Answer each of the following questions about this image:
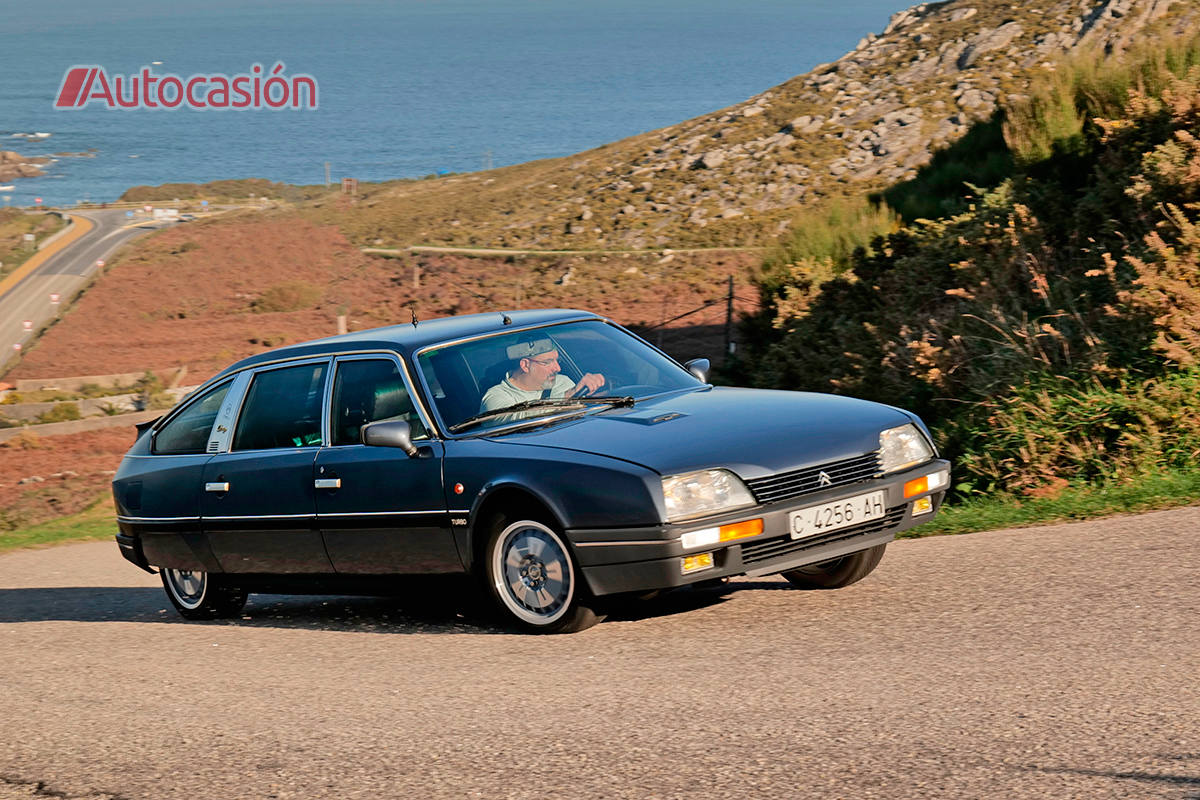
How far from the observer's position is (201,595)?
28.9 ft

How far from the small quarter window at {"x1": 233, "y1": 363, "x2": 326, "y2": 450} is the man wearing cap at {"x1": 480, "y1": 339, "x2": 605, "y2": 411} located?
1112 mm

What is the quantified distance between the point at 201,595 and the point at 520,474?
3.23m

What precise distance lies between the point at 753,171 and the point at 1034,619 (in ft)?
210

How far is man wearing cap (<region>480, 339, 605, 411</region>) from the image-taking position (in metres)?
7.24

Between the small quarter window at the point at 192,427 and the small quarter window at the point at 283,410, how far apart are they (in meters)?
0.33

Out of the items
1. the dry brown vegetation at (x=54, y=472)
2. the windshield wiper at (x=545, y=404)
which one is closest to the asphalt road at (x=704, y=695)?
the windshield wiper at (x=545, y=404)

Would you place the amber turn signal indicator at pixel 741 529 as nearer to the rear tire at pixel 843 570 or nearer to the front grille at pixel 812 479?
the front grille at pixel 812 479

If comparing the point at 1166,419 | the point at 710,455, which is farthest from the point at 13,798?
the point at 1166,419

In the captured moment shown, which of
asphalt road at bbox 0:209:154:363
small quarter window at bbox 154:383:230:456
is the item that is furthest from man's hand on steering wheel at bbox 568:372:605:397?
asphalt road at bbox 0:209:154:363

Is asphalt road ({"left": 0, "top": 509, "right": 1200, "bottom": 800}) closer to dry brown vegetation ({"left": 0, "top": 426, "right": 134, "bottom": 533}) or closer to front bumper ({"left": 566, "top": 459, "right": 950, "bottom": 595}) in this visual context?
front bumper ({"left": 566, "top": 459, "right": 950, "bottom": 595})

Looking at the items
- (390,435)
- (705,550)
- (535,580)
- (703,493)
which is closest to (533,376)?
(390,435)

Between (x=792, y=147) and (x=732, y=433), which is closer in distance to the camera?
(x=732, y=433)

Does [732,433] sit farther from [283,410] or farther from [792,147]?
[792,147]

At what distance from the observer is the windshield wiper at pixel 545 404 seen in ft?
23.2
